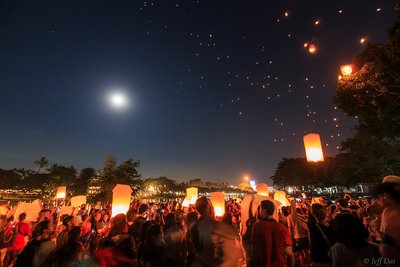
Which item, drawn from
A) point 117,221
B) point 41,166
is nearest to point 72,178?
point 41,166

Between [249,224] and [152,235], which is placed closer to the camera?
[152,235]

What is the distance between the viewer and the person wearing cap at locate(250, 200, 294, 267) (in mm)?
3768

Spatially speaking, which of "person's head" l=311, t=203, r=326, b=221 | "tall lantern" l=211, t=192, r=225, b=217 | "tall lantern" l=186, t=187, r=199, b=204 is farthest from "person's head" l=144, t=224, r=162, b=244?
"tall lantern" l=186, t=187, r=199, b=204

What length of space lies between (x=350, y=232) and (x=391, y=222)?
1216mm

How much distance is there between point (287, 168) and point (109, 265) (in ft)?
209

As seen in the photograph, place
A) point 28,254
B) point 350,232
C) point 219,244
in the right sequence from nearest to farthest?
point 350,232 → point 219,244 → point 28,254

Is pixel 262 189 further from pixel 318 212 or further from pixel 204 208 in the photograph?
→ pixel 204 208

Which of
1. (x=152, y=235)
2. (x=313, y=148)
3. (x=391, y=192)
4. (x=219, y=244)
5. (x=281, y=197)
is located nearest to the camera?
(x=219, y=244)

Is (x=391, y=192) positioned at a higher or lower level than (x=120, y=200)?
higher

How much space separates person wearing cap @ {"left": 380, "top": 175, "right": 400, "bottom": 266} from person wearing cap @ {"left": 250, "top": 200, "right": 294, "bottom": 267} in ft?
4.84

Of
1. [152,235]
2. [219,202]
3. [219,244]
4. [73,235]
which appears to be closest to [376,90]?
[219,202]

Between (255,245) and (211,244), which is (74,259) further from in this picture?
(255,245)

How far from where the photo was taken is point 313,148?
7500mm

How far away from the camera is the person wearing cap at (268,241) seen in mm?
3768
